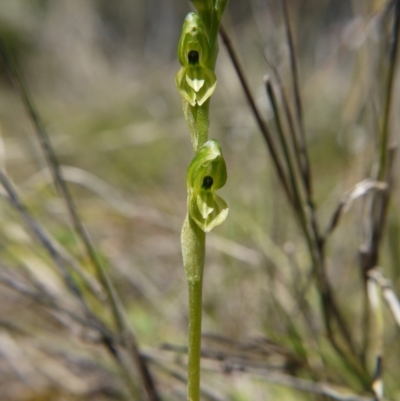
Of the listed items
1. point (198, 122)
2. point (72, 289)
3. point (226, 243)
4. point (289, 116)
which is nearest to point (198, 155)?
point (198, 122)

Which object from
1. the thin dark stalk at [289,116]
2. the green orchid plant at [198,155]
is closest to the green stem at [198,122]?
the green orchid plant at [198,155]

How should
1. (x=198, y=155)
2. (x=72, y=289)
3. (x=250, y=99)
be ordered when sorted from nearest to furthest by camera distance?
(x=198, y=155) → (x=250, y=99) → (x=72, y=289)

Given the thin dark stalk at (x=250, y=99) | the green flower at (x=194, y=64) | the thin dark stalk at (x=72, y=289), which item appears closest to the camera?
the green flower at (x=194, y=64)

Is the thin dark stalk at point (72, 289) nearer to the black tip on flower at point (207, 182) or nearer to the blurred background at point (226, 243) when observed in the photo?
the blurred background at point (226, 243)

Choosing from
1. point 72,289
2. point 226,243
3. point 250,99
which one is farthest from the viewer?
point 226,243

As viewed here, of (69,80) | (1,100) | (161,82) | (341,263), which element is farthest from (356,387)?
(69,80)

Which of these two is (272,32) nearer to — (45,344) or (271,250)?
(271,250)

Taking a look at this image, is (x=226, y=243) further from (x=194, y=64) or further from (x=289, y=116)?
(x=194, y=64)
